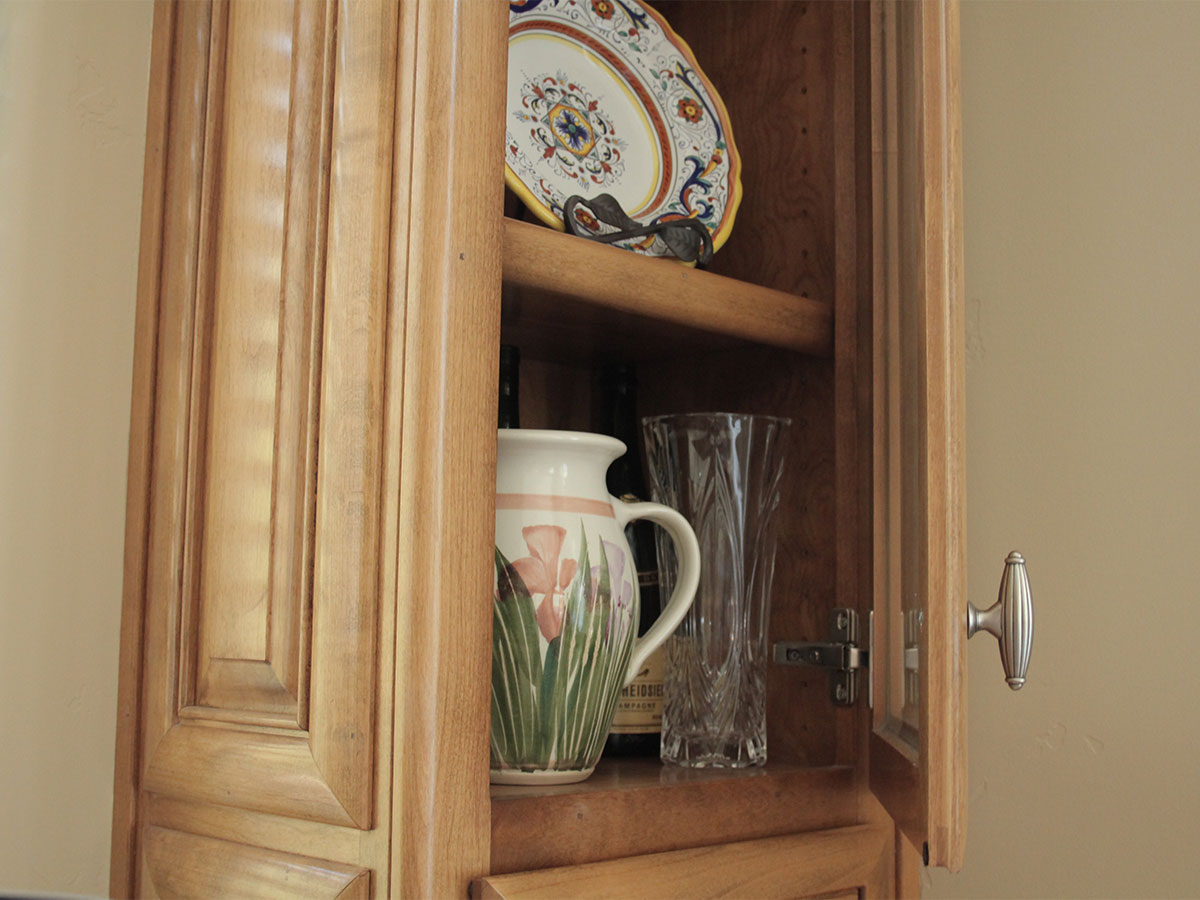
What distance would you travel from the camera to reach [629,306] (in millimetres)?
770

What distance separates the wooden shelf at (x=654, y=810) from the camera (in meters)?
0.65

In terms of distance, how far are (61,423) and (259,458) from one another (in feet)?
0.90

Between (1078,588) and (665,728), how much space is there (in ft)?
1.21

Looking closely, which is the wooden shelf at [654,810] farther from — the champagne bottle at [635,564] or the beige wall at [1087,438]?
the beige wall at [1087,438]

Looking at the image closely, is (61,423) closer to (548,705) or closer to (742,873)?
(548,705)

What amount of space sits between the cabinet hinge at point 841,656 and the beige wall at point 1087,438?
226 millimetres

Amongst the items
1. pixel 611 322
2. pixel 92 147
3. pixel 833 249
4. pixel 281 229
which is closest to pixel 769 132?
pixel 833 249

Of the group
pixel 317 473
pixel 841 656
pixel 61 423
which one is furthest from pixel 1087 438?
pixel 61 423

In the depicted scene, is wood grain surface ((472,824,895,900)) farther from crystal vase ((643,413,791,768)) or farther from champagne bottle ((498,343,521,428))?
champagne bottle ((498,343,521,428))

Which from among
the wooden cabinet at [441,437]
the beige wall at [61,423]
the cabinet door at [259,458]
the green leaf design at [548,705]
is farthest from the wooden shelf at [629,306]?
the beige wall at [61,423]

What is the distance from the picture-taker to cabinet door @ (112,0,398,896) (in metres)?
0.64

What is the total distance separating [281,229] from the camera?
2.41 ft

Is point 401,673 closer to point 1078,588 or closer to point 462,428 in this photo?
point 462,428

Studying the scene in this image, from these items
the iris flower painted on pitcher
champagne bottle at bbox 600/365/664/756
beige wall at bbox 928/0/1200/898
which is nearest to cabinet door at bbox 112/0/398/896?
the iris flower painted on pitcher
